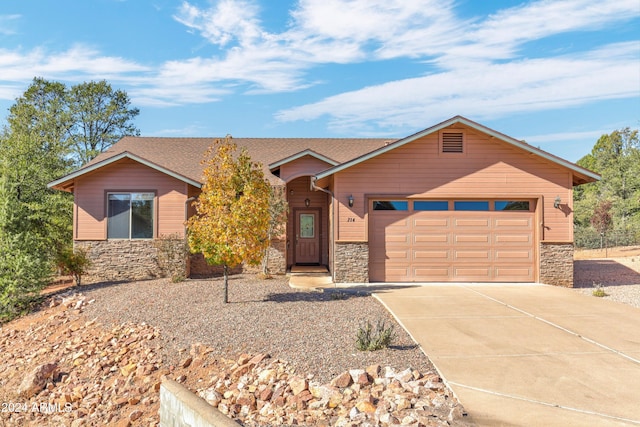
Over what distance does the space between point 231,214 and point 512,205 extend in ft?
27.8

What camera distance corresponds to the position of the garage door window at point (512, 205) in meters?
12.4

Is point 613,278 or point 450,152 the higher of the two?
point 450,152

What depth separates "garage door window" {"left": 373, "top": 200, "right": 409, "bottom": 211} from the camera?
1239cm

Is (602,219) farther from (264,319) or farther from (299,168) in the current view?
(264,319)

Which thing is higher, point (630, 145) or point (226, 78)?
point (630, 145)

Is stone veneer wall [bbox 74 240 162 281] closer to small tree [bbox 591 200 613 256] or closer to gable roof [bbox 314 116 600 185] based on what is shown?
gable roof [bbox 314 116 600 185]

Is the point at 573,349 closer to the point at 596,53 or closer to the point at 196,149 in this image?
the point at 596,53

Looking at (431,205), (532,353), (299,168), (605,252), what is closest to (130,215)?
(299,168)

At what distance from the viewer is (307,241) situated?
16.5 m

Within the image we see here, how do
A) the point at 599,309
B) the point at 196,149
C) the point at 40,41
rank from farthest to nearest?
the point at 196,149 → the point at 40,41 → the point at 599,309

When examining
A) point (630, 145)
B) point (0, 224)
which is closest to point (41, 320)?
point (0, 224)

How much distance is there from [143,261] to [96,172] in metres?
3.43

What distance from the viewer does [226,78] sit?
16172mm

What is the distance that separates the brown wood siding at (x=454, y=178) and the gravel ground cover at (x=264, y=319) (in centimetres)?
296
